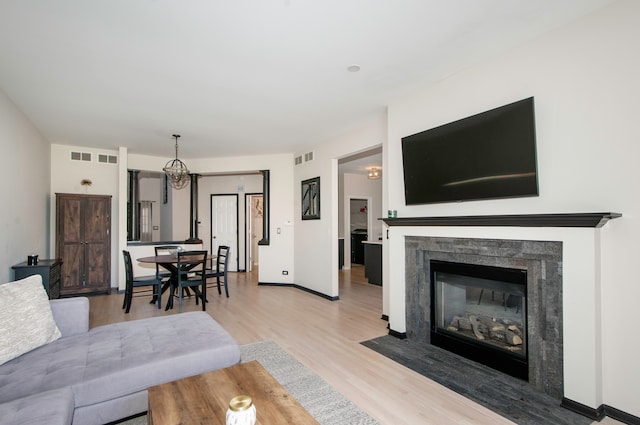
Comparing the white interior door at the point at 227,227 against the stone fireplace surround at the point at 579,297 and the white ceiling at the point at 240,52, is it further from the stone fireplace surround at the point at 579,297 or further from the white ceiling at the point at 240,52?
the stone fireplace surround at the point at 579,297

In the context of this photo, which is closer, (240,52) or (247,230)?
(240,52)

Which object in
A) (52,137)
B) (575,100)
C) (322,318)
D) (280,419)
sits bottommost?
(322,318)

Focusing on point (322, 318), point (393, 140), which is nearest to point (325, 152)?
point (393, 140)

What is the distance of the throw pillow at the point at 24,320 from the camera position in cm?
204

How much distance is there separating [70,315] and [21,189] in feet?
9.39

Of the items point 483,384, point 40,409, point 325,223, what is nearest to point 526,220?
point 483,384

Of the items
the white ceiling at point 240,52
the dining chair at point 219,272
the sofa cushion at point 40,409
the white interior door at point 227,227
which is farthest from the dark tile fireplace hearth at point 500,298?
the white interior door at point 227,227

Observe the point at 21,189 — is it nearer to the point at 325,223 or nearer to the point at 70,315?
the point at 70,315

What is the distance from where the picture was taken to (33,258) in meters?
4.07

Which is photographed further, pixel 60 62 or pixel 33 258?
pixel 33 258

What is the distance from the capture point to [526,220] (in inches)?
97.6

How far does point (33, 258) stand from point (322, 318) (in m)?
3.79

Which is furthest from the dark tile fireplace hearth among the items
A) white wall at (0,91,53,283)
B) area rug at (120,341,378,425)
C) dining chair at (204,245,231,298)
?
white wall at (0,91,53,283)

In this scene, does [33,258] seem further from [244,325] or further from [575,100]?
[575,100]
